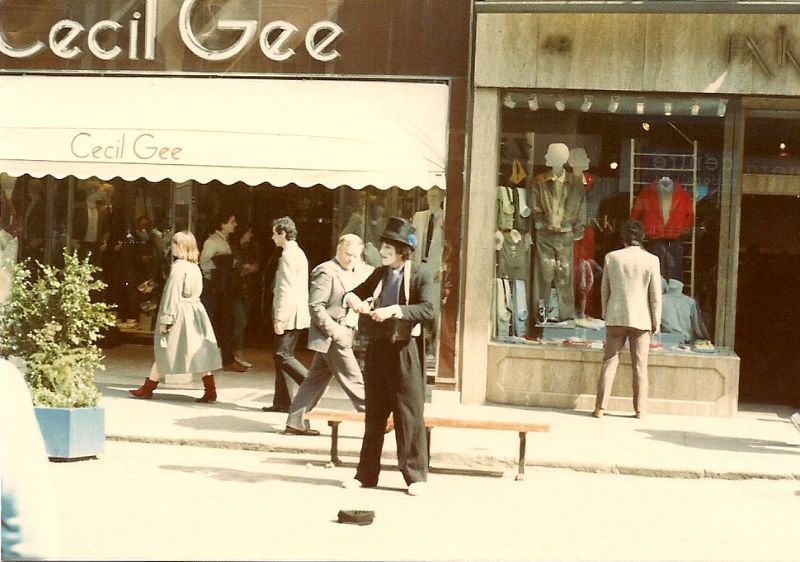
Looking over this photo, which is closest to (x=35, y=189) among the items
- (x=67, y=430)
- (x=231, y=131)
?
(x=231, y=131)

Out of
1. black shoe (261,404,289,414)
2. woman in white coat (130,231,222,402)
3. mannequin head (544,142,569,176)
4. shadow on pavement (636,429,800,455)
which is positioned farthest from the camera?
mannequin head (544,142,569,176)

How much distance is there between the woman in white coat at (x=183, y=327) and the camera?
13508mm

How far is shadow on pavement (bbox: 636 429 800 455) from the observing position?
12.0 m

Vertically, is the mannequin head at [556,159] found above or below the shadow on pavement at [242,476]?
above

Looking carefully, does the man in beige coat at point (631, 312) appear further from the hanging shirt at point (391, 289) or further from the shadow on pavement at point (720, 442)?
the hanging shirt at point (391, 289)

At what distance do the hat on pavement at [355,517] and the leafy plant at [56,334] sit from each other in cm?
320

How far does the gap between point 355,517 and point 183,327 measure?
5858 mm

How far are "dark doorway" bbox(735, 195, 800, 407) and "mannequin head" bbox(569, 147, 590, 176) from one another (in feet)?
10.9

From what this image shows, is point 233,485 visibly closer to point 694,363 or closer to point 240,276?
point 694,363

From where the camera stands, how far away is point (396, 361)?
9.50 m

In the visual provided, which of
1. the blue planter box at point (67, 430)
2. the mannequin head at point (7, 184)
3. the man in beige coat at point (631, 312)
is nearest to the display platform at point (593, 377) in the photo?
the man in beige coat at point (631, 312)

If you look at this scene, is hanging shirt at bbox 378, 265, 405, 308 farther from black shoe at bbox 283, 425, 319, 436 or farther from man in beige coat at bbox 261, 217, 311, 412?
man in beige coat at bbox 261, 217, 311, 412

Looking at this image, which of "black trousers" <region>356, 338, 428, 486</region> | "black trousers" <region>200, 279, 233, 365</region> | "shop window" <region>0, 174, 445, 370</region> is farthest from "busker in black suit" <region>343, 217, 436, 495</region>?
"black trousers" <region>200, 279, 233, 365</region>

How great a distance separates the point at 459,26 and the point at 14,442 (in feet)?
39.1
